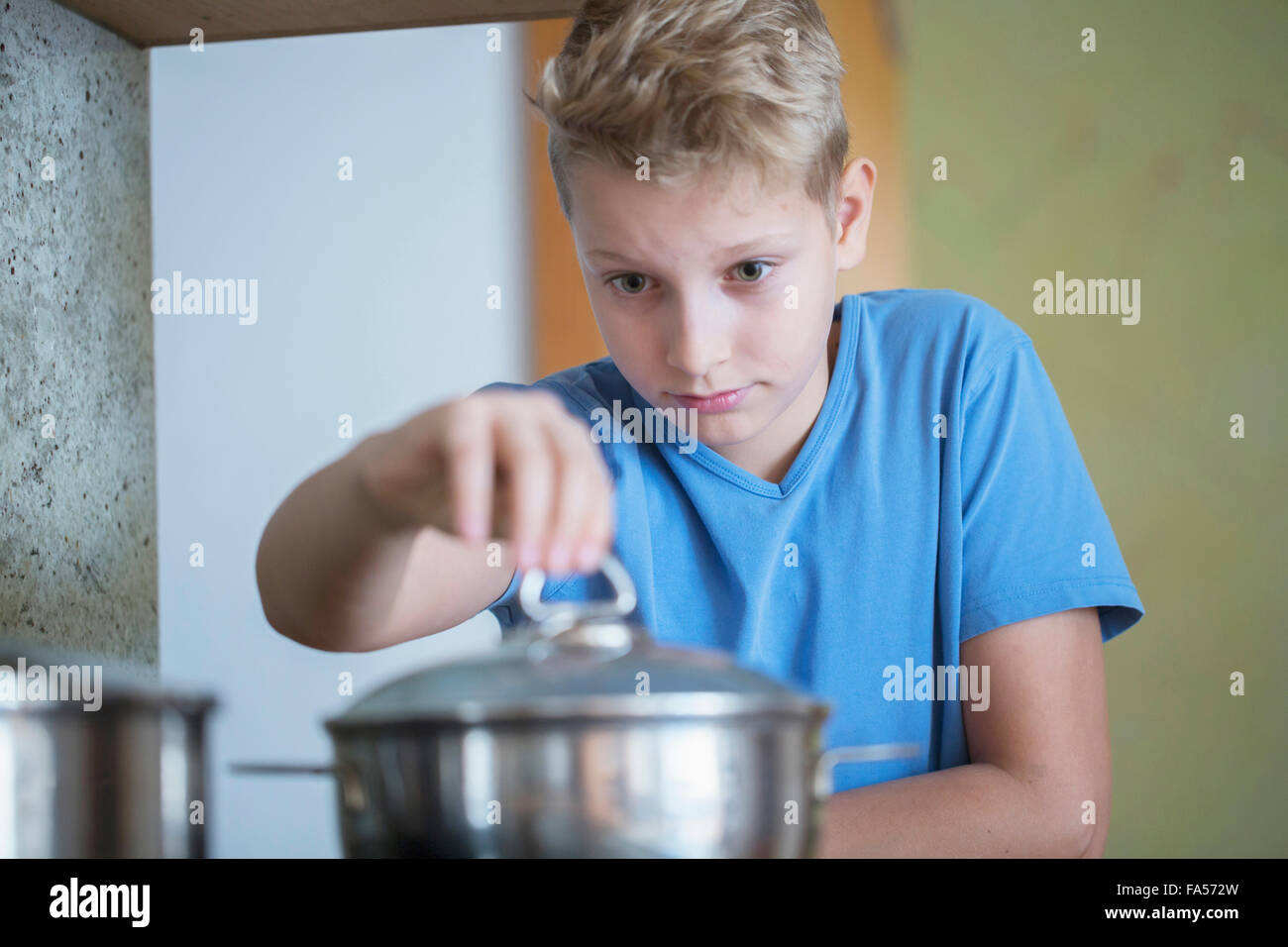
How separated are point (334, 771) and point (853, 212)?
29.8 inches

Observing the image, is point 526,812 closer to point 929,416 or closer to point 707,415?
point 707,415

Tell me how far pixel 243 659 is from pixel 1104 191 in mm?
1525

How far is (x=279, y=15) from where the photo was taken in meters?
1.46

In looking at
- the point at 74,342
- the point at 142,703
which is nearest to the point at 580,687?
the point at 142,703

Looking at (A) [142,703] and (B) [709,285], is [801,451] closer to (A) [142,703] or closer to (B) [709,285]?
(B) [709,285]

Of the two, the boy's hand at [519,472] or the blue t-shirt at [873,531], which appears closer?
the boy's hand at [519,472]

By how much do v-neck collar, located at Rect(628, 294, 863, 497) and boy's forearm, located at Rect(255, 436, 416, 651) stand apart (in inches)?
14.4

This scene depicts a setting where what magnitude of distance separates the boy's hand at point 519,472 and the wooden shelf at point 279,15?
103 centimetres

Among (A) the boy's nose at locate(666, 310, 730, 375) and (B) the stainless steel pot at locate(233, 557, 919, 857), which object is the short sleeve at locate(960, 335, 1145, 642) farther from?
(B) the stainless steel pot at locate(233, 557, 919, 857)

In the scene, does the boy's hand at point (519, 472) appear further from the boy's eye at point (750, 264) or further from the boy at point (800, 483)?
the boy's eye at point (750, 264)

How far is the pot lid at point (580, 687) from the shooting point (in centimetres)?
34

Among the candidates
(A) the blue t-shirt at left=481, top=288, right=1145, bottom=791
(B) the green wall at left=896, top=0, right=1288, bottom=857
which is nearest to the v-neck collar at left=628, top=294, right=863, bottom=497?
(A) the blue t-shirt at left=481, top=288, right=1145, bottom=791

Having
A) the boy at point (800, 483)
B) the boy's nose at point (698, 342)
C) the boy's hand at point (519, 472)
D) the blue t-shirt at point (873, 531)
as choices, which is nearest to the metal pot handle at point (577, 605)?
the boy's hand at point (519, 472)
